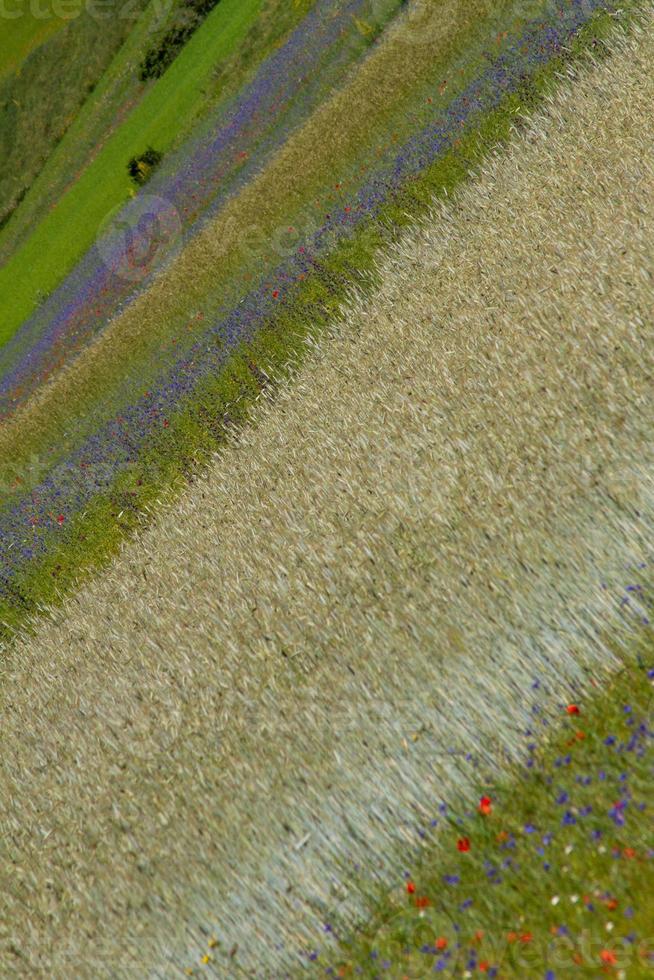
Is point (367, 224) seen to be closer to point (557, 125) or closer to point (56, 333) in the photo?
point (557, 125)

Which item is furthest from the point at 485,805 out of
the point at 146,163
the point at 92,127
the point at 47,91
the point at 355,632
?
the point at 47,91

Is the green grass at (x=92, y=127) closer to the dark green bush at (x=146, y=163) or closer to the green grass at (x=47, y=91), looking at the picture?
the green grass at (x=47, y=91)

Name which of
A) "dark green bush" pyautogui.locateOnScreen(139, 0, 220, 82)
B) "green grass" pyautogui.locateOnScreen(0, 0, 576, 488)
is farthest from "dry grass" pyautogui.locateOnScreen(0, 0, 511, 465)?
"dark green bush" pyautogui.locateOnScreen(139, 0, 220, 82)

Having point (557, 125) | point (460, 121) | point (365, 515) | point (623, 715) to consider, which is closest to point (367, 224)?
point (460, 121)

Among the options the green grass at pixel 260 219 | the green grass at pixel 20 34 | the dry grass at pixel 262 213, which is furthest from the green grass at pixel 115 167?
the green grass at pixel 20 34

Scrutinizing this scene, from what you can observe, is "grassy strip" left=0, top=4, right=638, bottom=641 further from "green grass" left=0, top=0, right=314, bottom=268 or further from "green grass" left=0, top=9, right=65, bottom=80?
"green grass" left=0, top=9, right=65, bottom=80

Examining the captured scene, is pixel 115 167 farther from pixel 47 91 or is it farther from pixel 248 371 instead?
pixel 248 371

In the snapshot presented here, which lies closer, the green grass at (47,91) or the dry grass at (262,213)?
the dry grass at (262,213)
